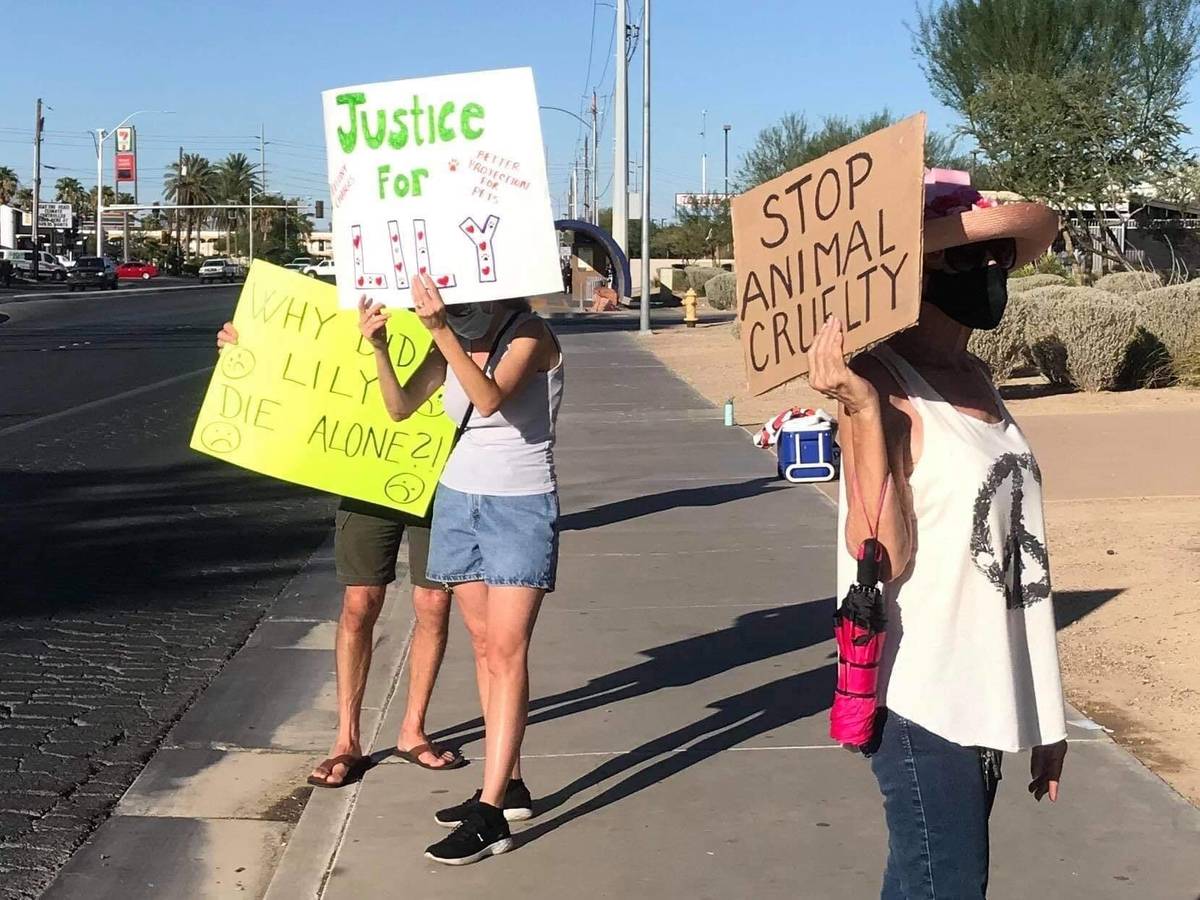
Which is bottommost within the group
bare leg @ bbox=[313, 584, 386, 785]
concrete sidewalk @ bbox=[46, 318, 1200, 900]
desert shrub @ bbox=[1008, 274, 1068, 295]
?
concrete sidewalk @ bbox=[46, 318, 1200, 900]

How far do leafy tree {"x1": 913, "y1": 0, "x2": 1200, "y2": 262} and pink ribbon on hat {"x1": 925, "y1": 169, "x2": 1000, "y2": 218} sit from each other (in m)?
28.0

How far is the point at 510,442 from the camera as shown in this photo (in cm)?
449

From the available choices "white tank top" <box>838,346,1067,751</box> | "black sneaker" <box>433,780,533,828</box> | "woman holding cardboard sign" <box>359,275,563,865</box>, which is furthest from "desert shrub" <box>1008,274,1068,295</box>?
"white tank top" <box>838,346,1067,751</box>

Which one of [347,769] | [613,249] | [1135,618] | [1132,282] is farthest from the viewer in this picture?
[613,249]

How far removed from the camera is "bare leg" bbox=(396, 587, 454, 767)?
205 inches

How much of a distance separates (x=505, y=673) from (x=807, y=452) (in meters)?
7.29

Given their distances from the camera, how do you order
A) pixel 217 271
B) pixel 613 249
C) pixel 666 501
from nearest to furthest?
1. pixel 666 501
2. pixel 613 249
3. pixel 217 271

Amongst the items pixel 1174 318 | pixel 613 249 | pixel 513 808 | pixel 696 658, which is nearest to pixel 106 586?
pixel 696 658

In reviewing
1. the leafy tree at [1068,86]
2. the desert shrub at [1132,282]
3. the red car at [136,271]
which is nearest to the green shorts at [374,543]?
the desert shrub at [1132,282]

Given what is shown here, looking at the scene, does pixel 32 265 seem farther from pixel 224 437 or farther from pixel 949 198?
pixel 949 198

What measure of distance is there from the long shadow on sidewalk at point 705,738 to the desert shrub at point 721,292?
144ft

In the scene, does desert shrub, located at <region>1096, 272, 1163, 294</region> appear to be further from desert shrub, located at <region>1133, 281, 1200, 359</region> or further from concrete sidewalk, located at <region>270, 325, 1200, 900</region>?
concrete sidewalk, located at <region>270, 325, 1200, 900</region>

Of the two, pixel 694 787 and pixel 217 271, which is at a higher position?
pixel 217 271

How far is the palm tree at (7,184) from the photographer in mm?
129750
